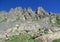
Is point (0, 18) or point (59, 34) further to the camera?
point (0, 18)

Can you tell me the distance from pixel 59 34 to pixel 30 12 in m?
147

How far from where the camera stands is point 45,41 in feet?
93.0

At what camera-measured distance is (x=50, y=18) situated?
158500 millimetres

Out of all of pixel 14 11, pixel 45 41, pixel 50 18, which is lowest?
pixel 45 41

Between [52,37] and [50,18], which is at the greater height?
[50,18]

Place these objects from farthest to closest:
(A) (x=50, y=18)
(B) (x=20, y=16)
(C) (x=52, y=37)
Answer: (B) (x=20, y=16) < (A) (x=50, y=18) < (C) (x=52, y=37)

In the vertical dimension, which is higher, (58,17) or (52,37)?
(58,17)

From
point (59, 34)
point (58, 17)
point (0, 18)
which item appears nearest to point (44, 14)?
point (58, 17)

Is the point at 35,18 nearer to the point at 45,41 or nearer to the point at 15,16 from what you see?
the point at 15,16

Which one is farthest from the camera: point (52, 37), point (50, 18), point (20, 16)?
point (20, 16)

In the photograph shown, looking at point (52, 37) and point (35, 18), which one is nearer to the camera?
point (52, 37)

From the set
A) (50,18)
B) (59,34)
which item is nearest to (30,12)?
(50,18)

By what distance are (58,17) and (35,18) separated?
59.4 feet

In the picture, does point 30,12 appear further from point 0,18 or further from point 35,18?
point 0,18
